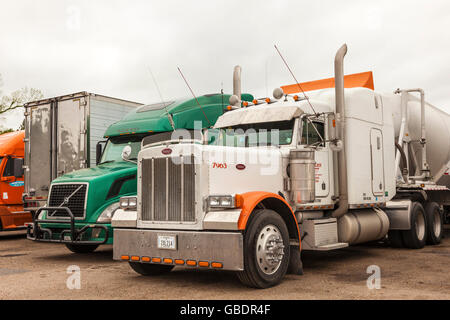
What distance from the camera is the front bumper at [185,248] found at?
611 centimetres

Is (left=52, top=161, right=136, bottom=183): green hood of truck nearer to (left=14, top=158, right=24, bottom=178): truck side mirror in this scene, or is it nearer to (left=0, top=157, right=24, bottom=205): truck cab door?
(left=14, top=158, right=24, bottom=178): truck side mirror

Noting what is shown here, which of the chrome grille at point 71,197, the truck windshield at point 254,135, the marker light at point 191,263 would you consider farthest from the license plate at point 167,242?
the chrome grille at point 71,197

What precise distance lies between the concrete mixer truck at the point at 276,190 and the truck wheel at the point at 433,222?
0.03 m

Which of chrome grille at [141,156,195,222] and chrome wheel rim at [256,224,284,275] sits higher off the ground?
chrome grille at [141,156,195,222]

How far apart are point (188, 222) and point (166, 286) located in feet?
3.53

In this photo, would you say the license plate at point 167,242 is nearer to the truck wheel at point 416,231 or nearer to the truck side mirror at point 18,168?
the truck wheel at point 416,231

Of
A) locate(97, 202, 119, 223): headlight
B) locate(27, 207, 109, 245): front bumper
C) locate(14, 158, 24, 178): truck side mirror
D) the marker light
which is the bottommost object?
the marker light

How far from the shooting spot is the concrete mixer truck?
6.41 m

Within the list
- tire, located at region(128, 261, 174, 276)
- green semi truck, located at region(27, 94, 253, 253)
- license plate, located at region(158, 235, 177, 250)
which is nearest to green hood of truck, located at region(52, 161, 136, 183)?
green semi truck, located at region(27, 94, 253, 253)

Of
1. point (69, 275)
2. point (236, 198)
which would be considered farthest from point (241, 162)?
point (69, 275)

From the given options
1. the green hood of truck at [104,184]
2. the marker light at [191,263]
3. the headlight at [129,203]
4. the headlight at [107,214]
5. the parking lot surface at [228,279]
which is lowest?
the parking lot surface at [228,279]

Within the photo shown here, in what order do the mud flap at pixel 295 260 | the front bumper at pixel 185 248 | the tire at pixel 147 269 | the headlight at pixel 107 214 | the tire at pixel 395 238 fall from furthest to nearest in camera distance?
the tire at pixel 395 238 → the headlight at pixel 107 214 → the tire at pixel 147 269 → the mud flap at pixel 295 260 → the front bumper at pixel 185 248

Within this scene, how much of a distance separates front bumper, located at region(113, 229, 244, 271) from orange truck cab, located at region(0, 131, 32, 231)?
27.1 feet
